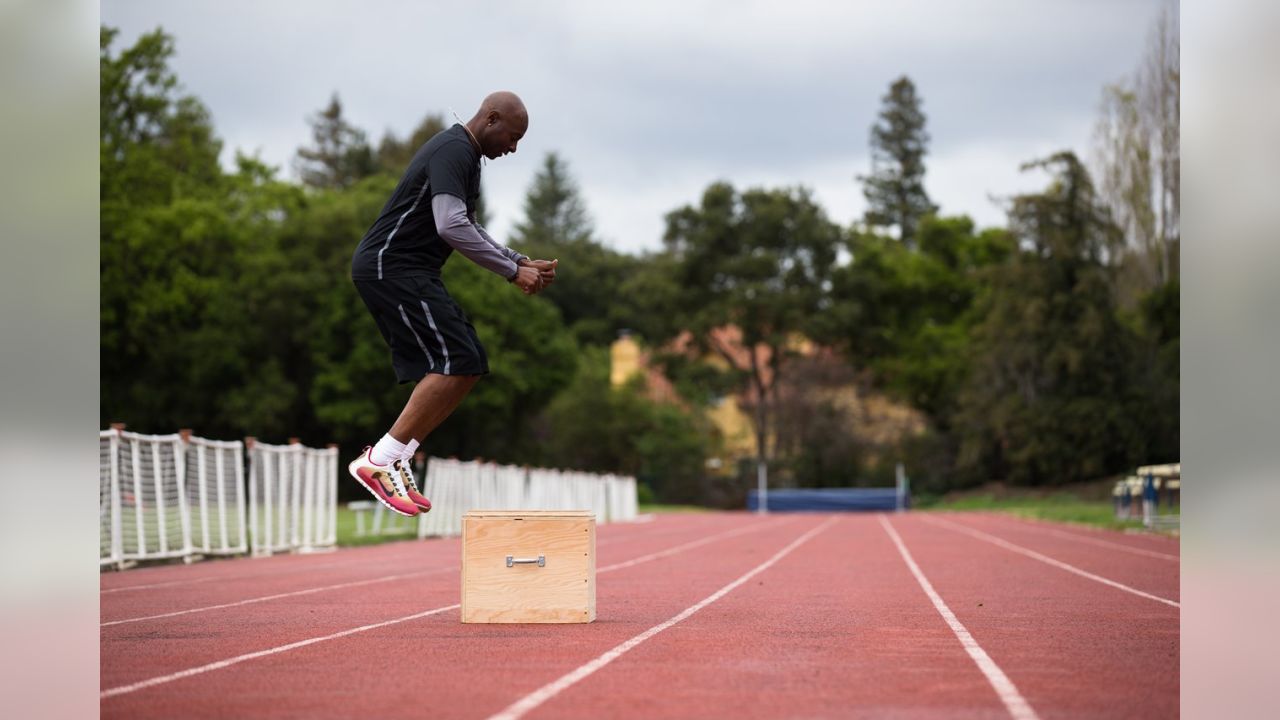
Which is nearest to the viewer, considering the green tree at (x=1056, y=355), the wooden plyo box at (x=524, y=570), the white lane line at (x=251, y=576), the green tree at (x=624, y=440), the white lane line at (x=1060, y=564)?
the wooden plyo box at (x=524, y=570)

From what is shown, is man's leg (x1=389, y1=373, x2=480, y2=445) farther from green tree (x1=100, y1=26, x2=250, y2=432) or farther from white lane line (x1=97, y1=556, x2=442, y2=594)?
green tree (x1=100, y1=26, x2=250, y2=432)

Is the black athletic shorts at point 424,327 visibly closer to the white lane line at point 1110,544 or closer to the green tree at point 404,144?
the white lane line at point 1110,544

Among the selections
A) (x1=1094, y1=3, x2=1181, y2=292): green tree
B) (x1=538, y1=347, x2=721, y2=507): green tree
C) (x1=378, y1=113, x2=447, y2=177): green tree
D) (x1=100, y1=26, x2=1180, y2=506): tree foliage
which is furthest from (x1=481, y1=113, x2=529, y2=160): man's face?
(x1=378, y1=113, x2=447, y2=177): green tree

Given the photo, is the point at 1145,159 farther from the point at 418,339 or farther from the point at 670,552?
the point at 418,339

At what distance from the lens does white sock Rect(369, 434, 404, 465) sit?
6.67 metres

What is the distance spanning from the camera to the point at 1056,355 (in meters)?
47.9

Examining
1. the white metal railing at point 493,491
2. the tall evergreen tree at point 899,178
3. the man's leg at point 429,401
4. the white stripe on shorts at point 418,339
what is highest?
the tall evergreen tree at point 899,178

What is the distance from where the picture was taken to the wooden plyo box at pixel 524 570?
744cm

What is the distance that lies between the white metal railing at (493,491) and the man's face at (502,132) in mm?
11080

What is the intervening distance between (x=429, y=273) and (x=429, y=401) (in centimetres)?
65

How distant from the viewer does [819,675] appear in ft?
17.7

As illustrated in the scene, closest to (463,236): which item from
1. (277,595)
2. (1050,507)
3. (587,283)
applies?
(277,595)

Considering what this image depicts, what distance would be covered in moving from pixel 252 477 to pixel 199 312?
1232 inches

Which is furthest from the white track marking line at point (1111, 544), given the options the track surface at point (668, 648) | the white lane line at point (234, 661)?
the white lane line at point (234, 661)
